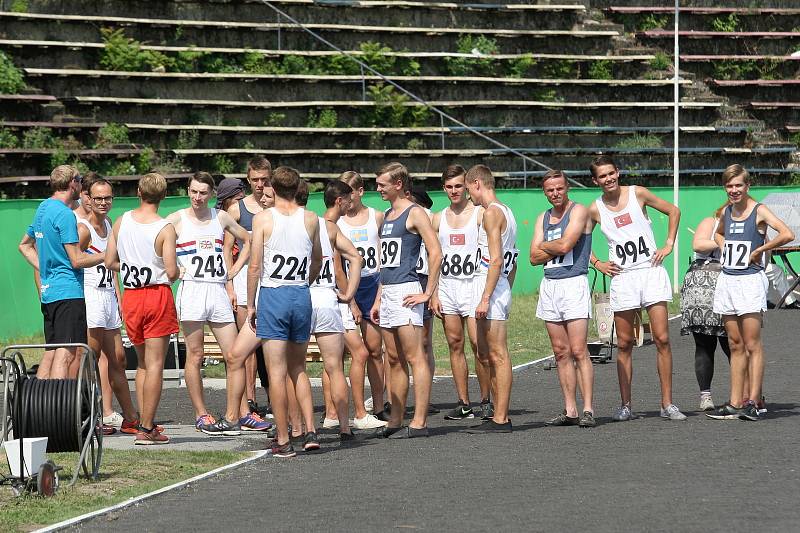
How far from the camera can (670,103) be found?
32.4m

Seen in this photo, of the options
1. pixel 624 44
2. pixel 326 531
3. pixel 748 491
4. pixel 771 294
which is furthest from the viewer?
pixel 624 44

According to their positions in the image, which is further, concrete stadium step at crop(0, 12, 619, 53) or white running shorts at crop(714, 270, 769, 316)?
concrete stadium step at crop(0, 12, 619, 53)

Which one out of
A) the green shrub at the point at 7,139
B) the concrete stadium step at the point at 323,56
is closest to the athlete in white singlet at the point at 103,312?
the green shrub at the point at 7,139

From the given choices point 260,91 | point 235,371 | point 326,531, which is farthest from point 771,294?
point 326,531

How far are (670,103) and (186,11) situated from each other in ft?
37.5

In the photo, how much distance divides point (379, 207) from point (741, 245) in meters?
12.9

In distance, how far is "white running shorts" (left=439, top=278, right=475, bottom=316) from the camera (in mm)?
12211

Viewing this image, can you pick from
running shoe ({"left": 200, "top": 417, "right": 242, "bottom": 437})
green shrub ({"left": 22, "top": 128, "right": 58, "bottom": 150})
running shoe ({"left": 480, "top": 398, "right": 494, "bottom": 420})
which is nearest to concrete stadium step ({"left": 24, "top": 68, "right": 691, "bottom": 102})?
green shrub ({"left": 22, "top": 128, "right": 58, "bottom": 150})

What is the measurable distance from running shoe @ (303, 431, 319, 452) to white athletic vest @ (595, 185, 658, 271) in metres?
3.12

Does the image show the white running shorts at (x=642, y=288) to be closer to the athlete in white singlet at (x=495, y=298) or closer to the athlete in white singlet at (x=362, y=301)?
the athlete in white singlet at (x=495, y=298)

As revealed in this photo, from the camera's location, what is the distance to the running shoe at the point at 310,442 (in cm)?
1048

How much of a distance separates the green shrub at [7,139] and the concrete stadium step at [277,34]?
3284 mm

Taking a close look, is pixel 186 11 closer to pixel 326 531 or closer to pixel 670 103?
pixel 670 103

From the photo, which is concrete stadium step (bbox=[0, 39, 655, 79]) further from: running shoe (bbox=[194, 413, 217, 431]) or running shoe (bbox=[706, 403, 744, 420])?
running shoe (bbox=[706, 403, 744, 420])
